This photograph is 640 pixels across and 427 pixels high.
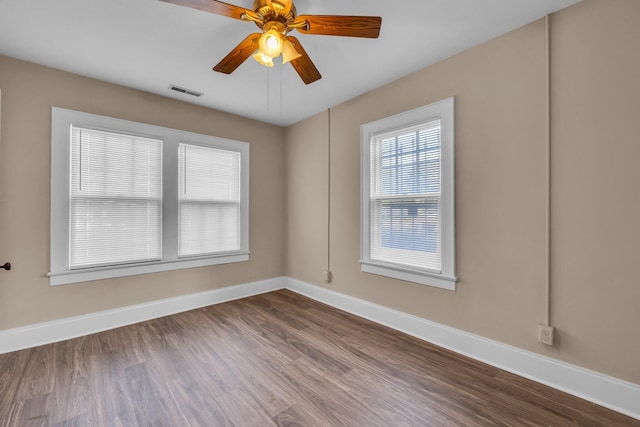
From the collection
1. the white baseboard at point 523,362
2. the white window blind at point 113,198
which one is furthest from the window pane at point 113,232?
the white baseboard at point 523,362

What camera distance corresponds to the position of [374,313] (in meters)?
3.04

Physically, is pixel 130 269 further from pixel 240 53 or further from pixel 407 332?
pixel 407 332

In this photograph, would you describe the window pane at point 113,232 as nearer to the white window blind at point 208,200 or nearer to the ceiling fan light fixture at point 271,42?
the white window blind at point 208,200

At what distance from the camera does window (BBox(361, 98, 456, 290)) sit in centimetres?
245

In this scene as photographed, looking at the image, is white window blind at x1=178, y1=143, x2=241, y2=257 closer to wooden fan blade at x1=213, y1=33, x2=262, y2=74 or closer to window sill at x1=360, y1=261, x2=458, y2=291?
wooden fan blade at x1=213, y1=33, x2=262, y2=74

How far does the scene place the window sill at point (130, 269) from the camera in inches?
104

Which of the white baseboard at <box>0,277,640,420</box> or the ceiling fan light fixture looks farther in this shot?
the white baseboard at <box>0,277,640,420</box>

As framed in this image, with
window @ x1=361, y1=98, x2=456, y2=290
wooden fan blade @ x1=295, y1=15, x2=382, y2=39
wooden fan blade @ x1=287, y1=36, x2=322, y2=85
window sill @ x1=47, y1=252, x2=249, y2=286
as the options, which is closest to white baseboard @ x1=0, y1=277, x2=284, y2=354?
window sill @ x1=47, y1=252, x2=249, y2=286

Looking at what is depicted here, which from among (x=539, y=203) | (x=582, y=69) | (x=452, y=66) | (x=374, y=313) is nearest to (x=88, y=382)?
(x=374, y=313)

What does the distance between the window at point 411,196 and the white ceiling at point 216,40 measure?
21.4 inches

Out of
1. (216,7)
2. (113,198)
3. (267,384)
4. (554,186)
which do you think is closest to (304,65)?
(216,7)

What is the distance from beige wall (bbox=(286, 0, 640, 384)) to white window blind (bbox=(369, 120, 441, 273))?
0.23 meters

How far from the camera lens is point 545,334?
6.25ft

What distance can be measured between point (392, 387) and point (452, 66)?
2.67 metres
